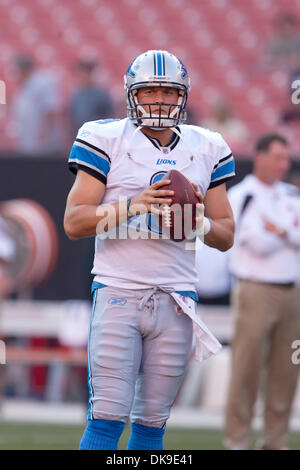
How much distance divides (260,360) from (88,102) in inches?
172

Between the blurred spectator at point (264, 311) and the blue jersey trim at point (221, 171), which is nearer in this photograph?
the blue jersey trim at point (221, 171)

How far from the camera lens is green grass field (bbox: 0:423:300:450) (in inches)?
230

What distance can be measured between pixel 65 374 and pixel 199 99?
496cm

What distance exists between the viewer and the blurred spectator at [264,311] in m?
5.79

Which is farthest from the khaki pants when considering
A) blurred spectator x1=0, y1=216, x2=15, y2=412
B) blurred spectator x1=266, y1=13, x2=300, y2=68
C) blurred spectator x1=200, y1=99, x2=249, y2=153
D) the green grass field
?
blurred spectator x1=266, y1=13, x2=300, y2=68

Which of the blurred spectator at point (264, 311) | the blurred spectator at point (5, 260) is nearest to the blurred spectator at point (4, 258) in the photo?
the blurred spectator at point (5, 260)

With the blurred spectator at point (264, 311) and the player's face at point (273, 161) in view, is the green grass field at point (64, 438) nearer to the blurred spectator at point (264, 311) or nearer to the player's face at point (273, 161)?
the blurred spectator at point (264, 311)

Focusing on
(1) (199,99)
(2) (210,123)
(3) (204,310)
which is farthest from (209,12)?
(3) (204,310)

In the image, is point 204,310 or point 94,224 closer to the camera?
point 94,224

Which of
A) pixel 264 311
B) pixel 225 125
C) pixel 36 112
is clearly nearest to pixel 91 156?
pixel 264 311

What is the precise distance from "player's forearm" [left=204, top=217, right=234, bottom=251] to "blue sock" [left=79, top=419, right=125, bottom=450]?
0.71m

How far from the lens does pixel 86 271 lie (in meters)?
7.05

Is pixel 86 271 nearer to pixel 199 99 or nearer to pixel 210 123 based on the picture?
pixel 210 123

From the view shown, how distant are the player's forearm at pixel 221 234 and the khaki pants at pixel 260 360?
2225mm
